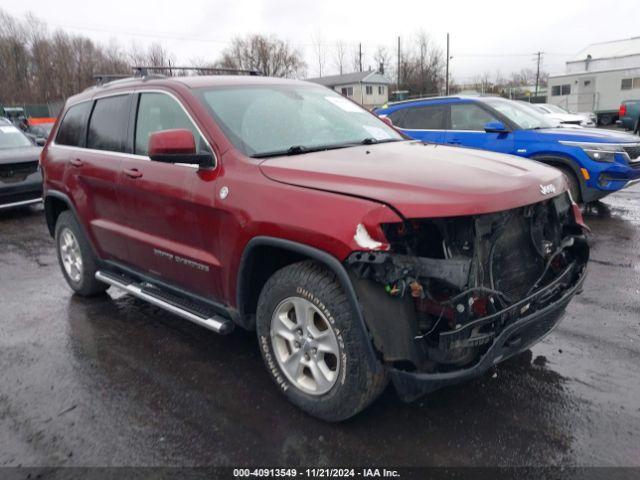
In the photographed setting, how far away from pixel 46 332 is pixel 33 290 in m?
1.34

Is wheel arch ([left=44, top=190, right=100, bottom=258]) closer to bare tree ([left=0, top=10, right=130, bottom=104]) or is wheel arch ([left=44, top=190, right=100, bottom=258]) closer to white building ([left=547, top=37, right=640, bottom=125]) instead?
white building ([left=547, top=37, right=640, bottom=125])

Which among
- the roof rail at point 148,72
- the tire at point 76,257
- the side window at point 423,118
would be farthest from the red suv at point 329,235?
the side window at point 423,118

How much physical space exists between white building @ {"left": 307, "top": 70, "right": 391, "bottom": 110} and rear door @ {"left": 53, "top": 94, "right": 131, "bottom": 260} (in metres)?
61.4

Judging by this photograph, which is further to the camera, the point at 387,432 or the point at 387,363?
the point at 387,432

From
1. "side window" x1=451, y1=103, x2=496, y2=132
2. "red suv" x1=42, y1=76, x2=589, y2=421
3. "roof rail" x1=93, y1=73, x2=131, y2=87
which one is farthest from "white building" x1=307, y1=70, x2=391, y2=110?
"red suv" x1=42, y1=76, x2=589, y2=421

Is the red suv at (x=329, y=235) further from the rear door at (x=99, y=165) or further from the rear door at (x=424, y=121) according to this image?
the rear door at (x=424, y=121)

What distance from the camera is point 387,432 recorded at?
284 cm

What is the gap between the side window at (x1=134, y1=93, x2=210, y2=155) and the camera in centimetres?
351

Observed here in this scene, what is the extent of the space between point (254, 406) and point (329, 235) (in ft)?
4.14

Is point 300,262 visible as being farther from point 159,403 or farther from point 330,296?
point 159,403

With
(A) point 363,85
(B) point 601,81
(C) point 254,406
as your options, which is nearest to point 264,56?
(A) point 363,85

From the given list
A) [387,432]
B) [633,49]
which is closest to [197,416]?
[387,432]

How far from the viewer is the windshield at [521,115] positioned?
7.93 meters

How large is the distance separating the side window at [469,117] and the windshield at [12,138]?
8421 mm
